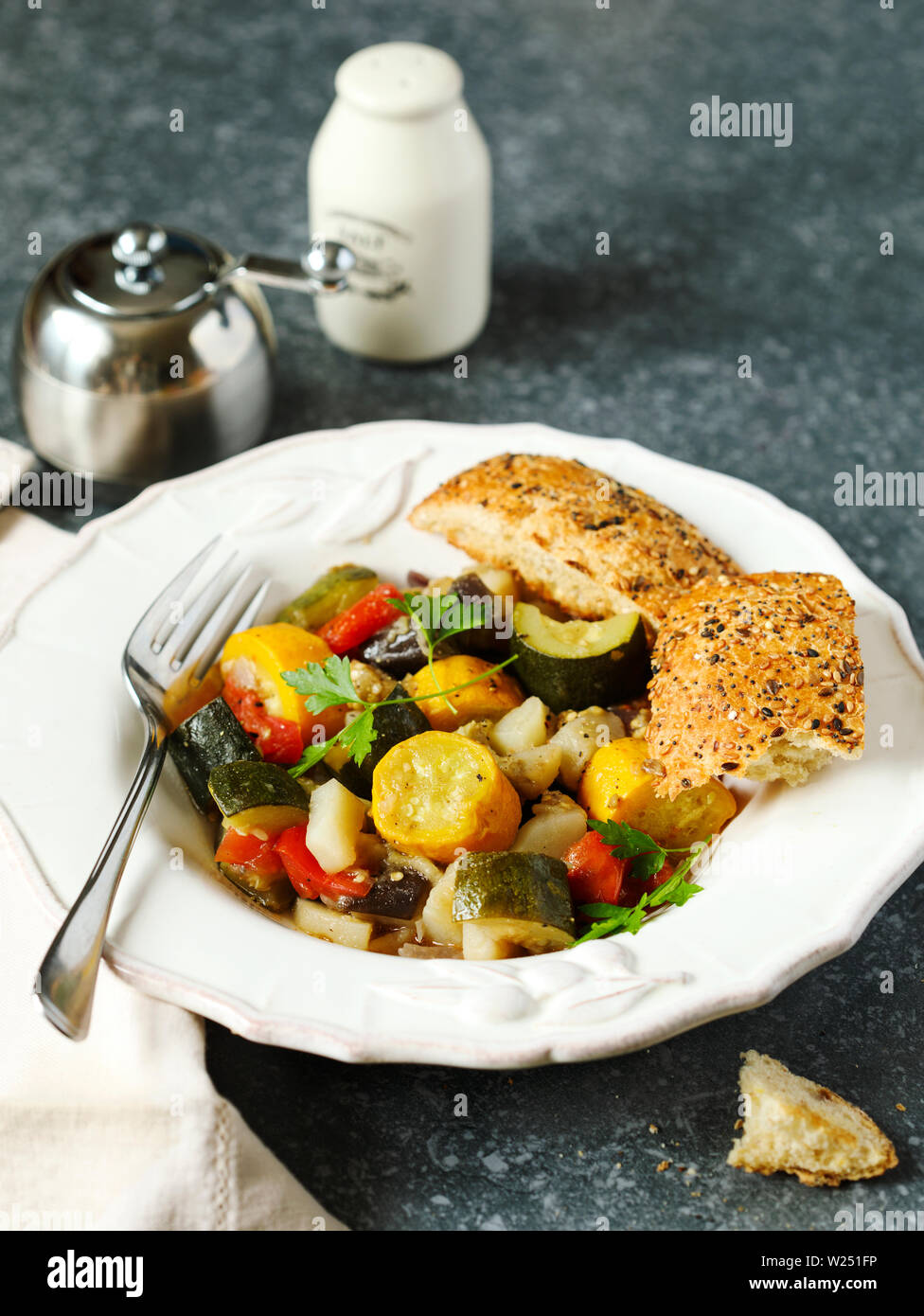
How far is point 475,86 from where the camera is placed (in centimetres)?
539

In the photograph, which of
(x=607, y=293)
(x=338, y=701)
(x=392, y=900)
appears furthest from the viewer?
(x=607, y=293)

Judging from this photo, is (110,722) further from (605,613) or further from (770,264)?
(770,264)

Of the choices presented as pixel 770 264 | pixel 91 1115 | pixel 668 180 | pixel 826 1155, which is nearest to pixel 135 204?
pixel 668 180

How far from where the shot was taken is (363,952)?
2.22m

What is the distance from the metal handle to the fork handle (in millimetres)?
1635

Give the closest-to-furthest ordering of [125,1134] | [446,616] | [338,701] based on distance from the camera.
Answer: [125,1134]
[338,701]
[446,616]

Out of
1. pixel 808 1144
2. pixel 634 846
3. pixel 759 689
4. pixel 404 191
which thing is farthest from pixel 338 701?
pixel 404 191

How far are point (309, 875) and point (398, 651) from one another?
592mm

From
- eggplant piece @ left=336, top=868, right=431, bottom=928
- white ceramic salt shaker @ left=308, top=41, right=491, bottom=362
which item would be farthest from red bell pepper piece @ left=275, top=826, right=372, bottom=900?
white ceramic salt shaker @ left=308, top=41, right=491, bottom=362

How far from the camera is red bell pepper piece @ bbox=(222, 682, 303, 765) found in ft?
8.87

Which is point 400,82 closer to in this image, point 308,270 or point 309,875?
point 308,270

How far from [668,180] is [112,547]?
3.09 metres

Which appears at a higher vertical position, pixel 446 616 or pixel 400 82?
pixel 400 82

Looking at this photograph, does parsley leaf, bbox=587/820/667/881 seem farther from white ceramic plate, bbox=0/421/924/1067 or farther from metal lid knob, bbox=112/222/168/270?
metal lid knob, bbox=112/222/168/270
